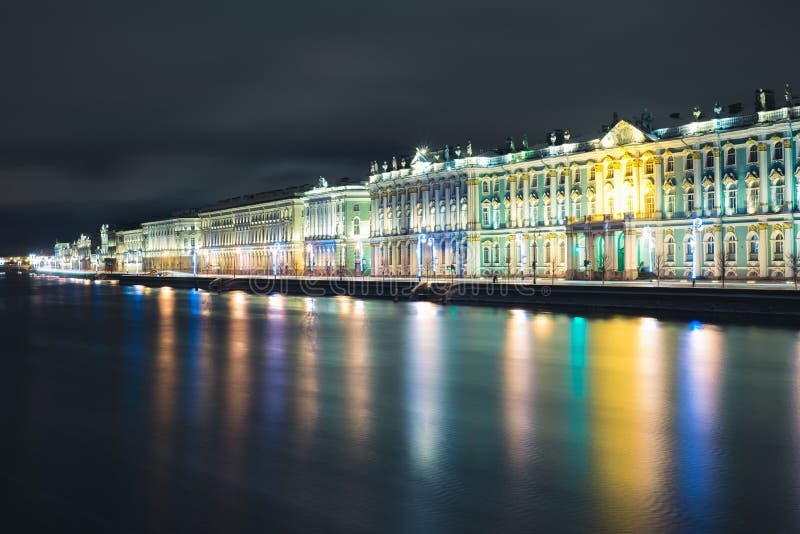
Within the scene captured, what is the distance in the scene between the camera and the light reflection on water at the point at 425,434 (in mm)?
A: 10711

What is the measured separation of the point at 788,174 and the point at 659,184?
11451mm

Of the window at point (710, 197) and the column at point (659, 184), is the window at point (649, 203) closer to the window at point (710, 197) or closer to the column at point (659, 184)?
the column at point (659, 184)

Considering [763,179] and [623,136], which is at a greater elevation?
[623,136]

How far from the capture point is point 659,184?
69.9 m

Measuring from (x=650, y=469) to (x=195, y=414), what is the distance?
9.72 meters

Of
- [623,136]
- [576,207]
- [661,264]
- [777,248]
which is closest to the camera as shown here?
[777,248]

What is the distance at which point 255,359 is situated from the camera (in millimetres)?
27203

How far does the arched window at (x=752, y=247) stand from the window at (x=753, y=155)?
5939 mm

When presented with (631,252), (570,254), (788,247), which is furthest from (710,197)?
(570,254)

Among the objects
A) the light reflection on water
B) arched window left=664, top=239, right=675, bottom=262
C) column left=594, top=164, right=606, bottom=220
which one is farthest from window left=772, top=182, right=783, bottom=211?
the light reflection on water

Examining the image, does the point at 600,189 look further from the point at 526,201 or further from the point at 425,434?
the point at 425,434

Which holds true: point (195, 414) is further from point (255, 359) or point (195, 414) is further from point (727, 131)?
point (727, 131)

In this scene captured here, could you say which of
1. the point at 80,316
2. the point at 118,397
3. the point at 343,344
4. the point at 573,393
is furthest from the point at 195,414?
the point at 80,316

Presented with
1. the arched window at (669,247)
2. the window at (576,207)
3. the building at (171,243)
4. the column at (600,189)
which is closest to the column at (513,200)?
the window at (576,207)
